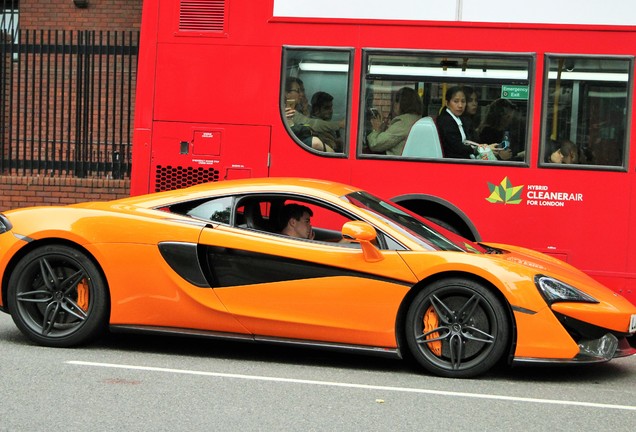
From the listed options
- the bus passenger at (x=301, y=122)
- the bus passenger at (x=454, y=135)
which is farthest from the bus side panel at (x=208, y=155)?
the bus passenger at (x=454, y=135)

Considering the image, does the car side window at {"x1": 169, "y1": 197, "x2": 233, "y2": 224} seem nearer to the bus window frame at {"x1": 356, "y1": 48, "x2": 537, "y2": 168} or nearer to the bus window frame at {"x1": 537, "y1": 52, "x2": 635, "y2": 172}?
the bus window frame at {"x1": 356, "y1": 48, "x2": 537, "y2": 168}

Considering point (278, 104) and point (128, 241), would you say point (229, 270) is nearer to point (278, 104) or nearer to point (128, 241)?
point (128, 241)

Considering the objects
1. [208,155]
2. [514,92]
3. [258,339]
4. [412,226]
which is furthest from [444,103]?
[258,339]

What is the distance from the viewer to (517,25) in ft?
28.9

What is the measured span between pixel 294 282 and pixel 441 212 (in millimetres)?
2990

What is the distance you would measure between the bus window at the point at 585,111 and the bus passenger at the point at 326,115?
1951 millimetres

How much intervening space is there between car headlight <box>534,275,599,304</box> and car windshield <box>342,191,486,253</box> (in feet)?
1.95

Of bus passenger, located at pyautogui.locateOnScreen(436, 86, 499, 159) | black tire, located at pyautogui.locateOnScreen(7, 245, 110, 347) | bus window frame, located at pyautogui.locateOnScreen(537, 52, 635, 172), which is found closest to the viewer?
black tire, located at pyautogui.locateOnScreen(7, 245, 110, 347)

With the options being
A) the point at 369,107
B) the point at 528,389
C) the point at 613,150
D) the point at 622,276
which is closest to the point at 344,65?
the point at 369,107

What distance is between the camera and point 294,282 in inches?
251

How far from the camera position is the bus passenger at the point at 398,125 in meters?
9.00

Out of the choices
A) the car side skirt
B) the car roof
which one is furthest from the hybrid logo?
the car side skirt

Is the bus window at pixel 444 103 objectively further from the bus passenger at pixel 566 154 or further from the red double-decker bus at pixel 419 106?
the bus passenger at pixel 566 154

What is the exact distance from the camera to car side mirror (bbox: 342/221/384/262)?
6168 millimetres
